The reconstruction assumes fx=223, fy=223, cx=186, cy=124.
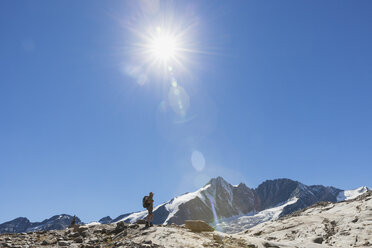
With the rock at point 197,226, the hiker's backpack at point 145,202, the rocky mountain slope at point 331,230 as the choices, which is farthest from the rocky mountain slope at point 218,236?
the hiker's backpack at point 145,202

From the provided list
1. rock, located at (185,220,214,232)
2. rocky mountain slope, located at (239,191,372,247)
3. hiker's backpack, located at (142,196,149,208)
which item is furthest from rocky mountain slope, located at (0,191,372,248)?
hiker's backpack, located at (142,196,149,208)

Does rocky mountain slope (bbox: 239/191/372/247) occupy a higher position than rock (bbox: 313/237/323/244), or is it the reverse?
rocky mountain slope (bbox: 239/191/372/247)

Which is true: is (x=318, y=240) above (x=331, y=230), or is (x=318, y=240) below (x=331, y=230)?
below

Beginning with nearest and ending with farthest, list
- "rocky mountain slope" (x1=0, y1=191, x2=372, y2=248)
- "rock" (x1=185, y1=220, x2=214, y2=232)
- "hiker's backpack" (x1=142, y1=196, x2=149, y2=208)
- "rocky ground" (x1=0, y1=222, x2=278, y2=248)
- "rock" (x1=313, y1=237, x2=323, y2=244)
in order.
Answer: "rocky ground" (x1=0, y1=222, x2=278, y2=248) < "rocky mountain slope" (x1=0, y1=191, x2=372, y2=248) < "rock" (x1=185, y1=220, x2=214, y2=232) < "hiker's backpack" (x1=142, y1=196, x2=149, y2=208) < "rock" (x1=313, y1=237, x2=323, y2=244)

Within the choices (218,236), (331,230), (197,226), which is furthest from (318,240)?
(218,236)

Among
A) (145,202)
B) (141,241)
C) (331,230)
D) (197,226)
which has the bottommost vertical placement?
(141,241)

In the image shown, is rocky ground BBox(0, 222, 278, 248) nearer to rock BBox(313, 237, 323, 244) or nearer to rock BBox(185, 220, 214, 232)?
rock BBox(185, 220, 214, 232)

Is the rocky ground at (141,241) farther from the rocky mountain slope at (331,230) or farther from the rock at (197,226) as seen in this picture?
the rocky mountain slope at (331,230)

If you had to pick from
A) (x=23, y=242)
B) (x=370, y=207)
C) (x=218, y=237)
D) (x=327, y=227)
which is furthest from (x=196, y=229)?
(x=370, y=207)

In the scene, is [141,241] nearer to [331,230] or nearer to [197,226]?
[197,226]

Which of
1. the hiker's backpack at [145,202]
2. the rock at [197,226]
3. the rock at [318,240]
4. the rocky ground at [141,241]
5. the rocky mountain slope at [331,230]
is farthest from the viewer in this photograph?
the rock at [318,240]

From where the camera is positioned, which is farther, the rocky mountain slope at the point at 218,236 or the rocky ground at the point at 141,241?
the rocky mountain slope at the point at 218,236

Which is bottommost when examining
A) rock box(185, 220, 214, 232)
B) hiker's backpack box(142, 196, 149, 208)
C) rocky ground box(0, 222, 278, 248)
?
rocky ground box(0, 222, 278, 248)

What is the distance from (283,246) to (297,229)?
1417cm
